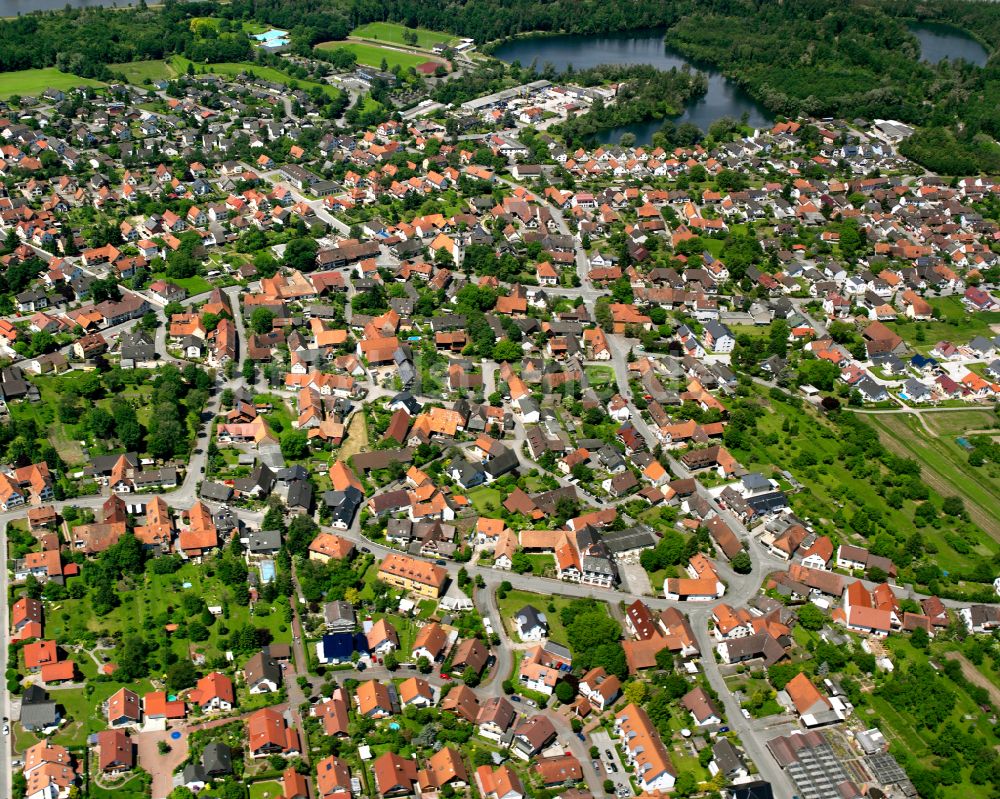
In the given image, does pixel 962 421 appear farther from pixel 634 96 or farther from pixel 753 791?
pixel 634 96

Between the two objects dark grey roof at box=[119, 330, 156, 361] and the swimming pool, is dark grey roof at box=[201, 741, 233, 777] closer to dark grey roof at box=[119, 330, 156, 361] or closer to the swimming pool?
dark grey roof at box=[119, 330, 156, 361]

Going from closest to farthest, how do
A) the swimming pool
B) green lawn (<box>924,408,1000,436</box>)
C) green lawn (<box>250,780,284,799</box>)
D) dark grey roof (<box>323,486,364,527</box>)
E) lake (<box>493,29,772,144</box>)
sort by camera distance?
green lawn (<box>250,780,284,799</box>)
dark grey roof (<box>323,486,364,527</box>)
green lawn (<box>924,408,1000,436</box>)
lake (<box>493,29,772,144</box>)
the swimming pool

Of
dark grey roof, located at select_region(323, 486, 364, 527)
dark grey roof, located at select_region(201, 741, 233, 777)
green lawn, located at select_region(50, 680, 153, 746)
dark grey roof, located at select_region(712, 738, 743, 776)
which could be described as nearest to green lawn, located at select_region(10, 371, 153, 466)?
dark grey roof, located at select_region(323, 486, 364, 527)

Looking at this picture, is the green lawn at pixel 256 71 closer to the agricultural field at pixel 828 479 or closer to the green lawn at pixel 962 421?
the agricultural field at pixel 828 479

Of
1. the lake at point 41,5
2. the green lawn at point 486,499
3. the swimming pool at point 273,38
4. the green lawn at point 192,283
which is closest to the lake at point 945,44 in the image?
the swimming pool at point 273,38

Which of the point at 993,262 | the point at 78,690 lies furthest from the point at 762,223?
the point at 78,690

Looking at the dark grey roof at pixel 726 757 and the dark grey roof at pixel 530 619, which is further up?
the dark grey roof at pixel 530 619
